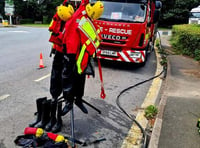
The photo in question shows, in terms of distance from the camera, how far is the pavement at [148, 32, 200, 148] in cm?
316

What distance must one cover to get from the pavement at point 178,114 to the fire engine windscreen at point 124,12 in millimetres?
2160

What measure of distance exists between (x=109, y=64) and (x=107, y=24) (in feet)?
5.65

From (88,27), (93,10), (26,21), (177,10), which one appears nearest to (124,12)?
(93,10)

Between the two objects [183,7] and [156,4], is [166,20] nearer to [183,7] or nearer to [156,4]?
[183,7]

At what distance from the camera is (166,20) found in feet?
134

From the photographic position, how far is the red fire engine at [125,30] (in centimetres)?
712

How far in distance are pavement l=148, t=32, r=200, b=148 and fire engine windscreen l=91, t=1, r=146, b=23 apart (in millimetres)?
2160

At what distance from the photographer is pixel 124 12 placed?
24.5 feet

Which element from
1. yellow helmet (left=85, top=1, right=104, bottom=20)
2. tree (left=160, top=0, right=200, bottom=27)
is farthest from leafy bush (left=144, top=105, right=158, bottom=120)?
tree (left=160, top=0, right=200, bottom=27)

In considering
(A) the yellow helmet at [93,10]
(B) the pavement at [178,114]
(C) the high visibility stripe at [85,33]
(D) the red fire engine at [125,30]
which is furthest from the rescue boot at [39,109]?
(D) the red fire engine at [125,30]

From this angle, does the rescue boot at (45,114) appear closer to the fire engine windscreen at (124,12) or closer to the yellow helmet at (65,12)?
the yellow helmet at (65,12)

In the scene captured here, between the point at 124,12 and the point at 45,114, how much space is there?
17.0 ft

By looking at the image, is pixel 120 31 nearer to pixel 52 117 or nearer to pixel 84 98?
pixel 84 98

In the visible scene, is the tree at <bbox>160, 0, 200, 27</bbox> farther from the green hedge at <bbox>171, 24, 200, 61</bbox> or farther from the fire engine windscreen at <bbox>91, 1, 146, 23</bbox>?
Answer: the fire engine windscreen at <bbox>91, 1, 146, 23</bbox>
